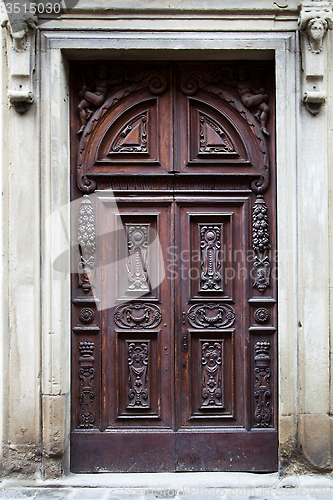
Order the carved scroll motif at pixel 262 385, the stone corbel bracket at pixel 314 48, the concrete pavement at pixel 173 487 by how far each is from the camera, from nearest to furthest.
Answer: the concrete pavement at pixel 173 487, the stone corbel bracket at pixel 314 48, the carved scroll motif at pixel 262 385

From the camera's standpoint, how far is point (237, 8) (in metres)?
3.89

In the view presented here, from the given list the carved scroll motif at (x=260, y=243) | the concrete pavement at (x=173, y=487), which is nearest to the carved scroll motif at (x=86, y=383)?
the concrete pavement at (x=173, y=487)

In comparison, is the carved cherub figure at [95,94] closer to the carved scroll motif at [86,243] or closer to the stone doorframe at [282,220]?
the stone doorframe at [282,220]

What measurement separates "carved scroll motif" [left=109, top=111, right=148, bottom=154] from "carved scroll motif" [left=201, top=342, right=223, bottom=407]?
6.25ft

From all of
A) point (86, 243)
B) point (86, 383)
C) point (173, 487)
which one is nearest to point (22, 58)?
point (86, 243)

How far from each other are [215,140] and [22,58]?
5.96ft

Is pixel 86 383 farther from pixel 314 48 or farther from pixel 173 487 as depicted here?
pixel 314 48

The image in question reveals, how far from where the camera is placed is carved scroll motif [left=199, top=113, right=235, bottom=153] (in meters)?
4.17

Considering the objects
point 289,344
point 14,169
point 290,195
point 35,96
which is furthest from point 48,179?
point 289,344

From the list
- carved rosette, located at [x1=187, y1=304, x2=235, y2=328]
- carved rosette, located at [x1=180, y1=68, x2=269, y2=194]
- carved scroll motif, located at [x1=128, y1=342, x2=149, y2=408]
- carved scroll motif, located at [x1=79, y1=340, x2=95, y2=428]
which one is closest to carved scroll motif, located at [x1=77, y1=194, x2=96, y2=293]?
carved scroll motif, located at [x1=79, y1=340, x2=95, y2=428]

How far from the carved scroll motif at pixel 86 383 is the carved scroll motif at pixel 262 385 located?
1.48 metres

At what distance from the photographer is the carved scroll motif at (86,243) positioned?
4094mm

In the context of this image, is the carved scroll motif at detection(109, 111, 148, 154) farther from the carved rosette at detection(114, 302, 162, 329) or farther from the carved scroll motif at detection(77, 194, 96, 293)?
the carved rosette at detection(114, 302, 162, 329)

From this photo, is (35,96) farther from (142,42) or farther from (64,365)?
(64,365)
